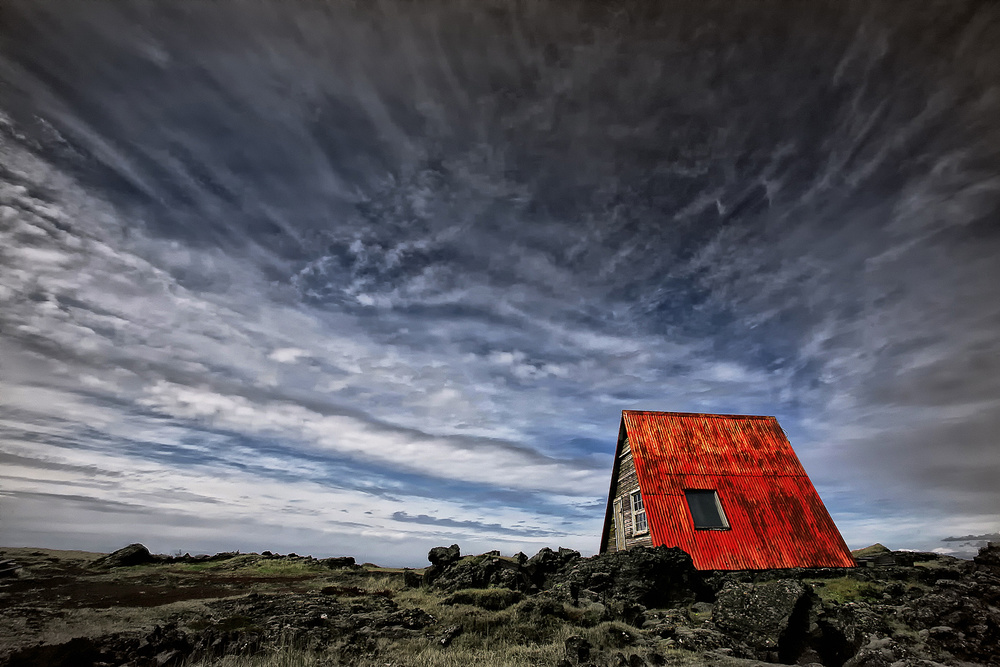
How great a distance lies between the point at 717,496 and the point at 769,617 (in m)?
12.5

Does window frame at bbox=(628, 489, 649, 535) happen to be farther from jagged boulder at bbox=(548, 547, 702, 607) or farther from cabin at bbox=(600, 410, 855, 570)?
jagged boulder at bbox=(548, 547, 702, 607)

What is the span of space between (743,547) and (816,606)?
1008cm

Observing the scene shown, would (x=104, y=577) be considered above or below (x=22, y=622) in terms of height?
above

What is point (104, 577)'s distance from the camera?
30.3m

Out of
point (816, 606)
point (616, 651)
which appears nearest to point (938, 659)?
point (816, 606)

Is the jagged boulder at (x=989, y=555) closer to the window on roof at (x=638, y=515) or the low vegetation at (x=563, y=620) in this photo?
the low vegetation at (x=563, y=620)

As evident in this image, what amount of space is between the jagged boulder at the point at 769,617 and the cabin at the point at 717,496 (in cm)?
864

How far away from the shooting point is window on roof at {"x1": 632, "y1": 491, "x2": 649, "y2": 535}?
20922 mm

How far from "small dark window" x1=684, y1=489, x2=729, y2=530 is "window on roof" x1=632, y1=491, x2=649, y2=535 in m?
2.31

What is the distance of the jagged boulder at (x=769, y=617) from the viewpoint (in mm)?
9398

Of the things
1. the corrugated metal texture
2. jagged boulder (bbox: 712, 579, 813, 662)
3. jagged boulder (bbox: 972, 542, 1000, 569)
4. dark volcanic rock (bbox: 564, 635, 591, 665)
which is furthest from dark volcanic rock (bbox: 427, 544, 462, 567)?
jagged boulder (bbox: 972, 542, 1000, 569)

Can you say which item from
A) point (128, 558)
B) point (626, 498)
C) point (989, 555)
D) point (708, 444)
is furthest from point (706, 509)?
point (128, 558)

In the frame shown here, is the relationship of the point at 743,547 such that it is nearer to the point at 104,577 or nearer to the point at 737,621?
the point at 737,621

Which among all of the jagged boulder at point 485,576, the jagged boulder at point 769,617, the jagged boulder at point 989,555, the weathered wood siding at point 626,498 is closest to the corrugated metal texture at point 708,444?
the weathered wood siding at point 626,498
